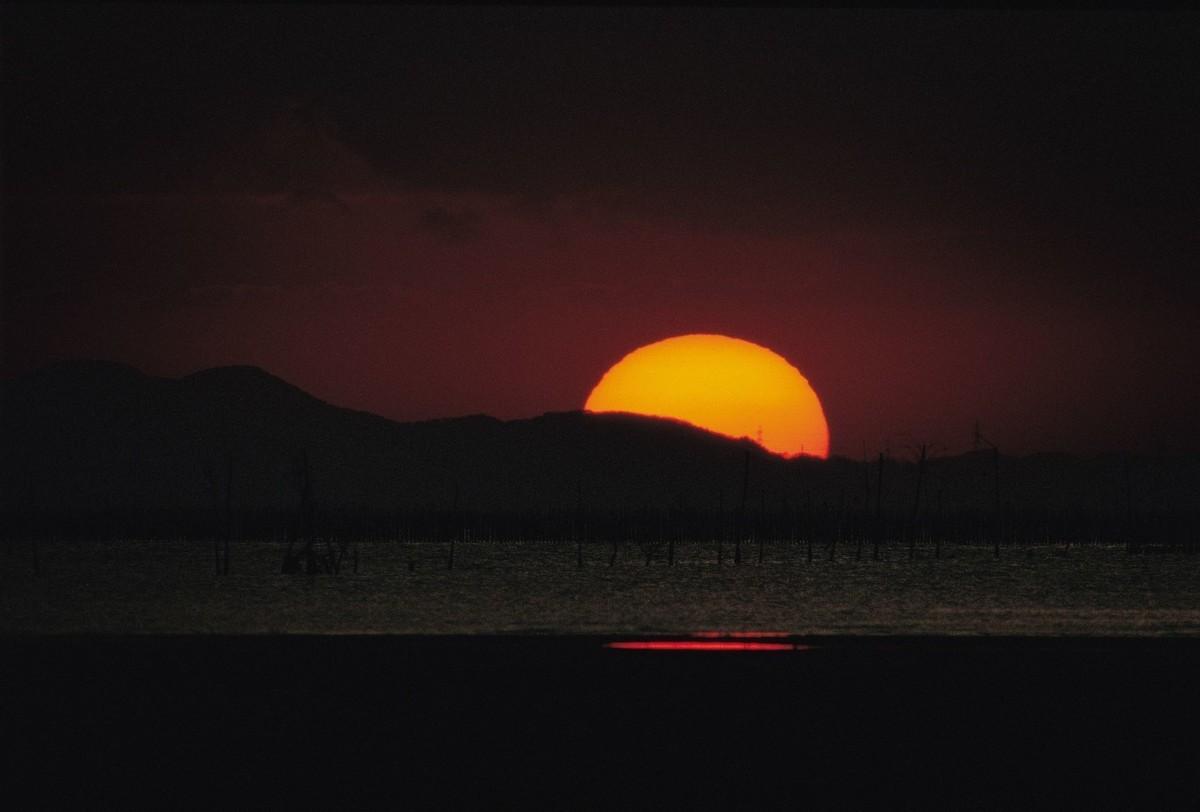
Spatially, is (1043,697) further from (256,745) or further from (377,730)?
(256,745)

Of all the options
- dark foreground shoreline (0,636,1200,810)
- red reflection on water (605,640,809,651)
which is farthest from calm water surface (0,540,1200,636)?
dark foreground shoreline (0,636,1200,810)

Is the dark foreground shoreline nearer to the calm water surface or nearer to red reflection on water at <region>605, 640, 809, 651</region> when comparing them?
red reflection on water at <region>605, 640, 809, 651</region>

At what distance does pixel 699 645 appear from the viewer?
21094mm

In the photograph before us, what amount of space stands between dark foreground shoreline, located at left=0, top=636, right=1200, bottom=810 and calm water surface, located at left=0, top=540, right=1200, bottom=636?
827 cm

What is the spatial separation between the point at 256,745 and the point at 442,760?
166cm

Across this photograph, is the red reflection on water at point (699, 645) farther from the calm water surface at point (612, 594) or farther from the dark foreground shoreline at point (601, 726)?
the calm water surface at point (612, 594)

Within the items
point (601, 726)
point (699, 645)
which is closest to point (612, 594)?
point (699, 645)

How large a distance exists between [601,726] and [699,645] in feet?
26.3

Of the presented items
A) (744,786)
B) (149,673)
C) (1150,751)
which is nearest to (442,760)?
(744,786)

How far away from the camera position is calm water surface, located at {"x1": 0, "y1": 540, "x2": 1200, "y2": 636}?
3039cm

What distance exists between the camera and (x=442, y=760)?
452 inches

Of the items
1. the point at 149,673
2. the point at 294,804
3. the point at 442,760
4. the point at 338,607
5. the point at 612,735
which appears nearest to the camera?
the point at 294,804

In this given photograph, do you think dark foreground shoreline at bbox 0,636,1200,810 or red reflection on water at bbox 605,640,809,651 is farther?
red reflection on water at bbox 605,640,809,651

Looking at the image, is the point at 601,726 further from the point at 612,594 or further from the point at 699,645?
the point at 612,594
